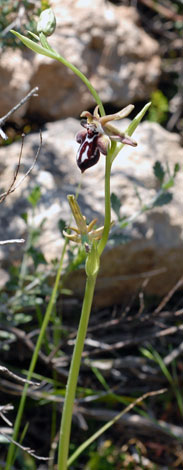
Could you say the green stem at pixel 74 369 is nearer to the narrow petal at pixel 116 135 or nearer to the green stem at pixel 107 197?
the green stem at pixel 107 197

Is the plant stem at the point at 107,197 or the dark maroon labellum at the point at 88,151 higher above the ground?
the dark maroon labellum at the point at 88,151

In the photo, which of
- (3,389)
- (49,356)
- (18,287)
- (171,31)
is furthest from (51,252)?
(171,31)

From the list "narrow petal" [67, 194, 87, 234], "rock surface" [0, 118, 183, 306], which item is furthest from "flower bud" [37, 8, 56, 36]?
"rock surface" [0, 118, 183, 306]

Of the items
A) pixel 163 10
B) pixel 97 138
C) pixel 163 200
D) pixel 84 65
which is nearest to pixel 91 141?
pixel 97 138

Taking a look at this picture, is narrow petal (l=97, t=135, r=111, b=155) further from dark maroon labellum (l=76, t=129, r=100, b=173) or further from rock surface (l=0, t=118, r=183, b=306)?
rock surface (l=0, t=118, r=183, b=306)

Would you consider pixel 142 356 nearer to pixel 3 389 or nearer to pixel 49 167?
pixel 3 389

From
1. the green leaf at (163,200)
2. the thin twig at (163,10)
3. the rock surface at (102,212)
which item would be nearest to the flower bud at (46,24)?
the green leaf at (163,200)
